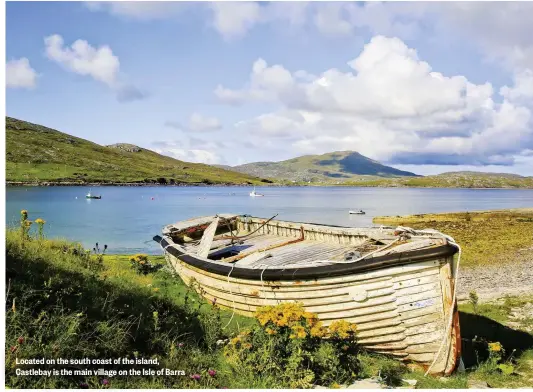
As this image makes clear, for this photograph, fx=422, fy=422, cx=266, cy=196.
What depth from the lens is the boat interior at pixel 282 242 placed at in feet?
36.1

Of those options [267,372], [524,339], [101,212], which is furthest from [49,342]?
[101,212]

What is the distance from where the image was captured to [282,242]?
17.4 meters

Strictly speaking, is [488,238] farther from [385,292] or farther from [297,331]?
[297,331]

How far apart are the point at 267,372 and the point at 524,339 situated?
878 centimetres

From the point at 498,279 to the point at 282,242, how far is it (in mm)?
12300

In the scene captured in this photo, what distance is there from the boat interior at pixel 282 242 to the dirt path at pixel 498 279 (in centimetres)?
590

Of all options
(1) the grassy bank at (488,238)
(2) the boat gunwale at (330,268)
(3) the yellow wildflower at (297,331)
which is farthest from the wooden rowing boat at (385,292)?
(1) the grassy bank at (488,238)

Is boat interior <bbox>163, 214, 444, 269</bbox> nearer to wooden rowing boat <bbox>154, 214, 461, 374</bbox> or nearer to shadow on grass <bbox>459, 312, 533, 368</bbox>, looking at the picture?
wooden rowing boat <bbox>154, 214, 461, 374</bbox>

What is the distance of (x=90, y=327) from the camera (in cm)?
745

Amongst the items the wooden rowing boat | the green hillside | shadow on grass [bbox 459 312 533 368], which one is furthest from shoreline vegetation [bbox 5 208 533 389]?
the green hillside

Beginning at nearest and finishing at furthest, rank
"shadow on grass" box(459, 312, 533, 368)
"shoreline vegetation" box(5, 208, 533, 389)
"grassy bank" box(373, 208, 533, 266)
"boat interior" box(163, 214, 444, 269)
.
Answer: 1. "shoreline vegetation" box(5, 208, 533, 389)
2. "shadow on grass" box(459, 312, 533, 368)
3. "boat interior" box(163, 214, 444, 269)
4. "grassy bank" box(373, 208, 533, 266)

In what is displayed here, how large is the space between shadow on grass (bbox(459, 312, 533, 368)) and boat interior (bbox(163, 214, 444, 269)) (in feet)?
10.5

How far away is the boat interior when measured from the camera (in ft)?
36.1

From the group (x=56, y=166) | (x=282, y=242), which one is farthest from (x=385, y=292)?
(x=56, y=166)
